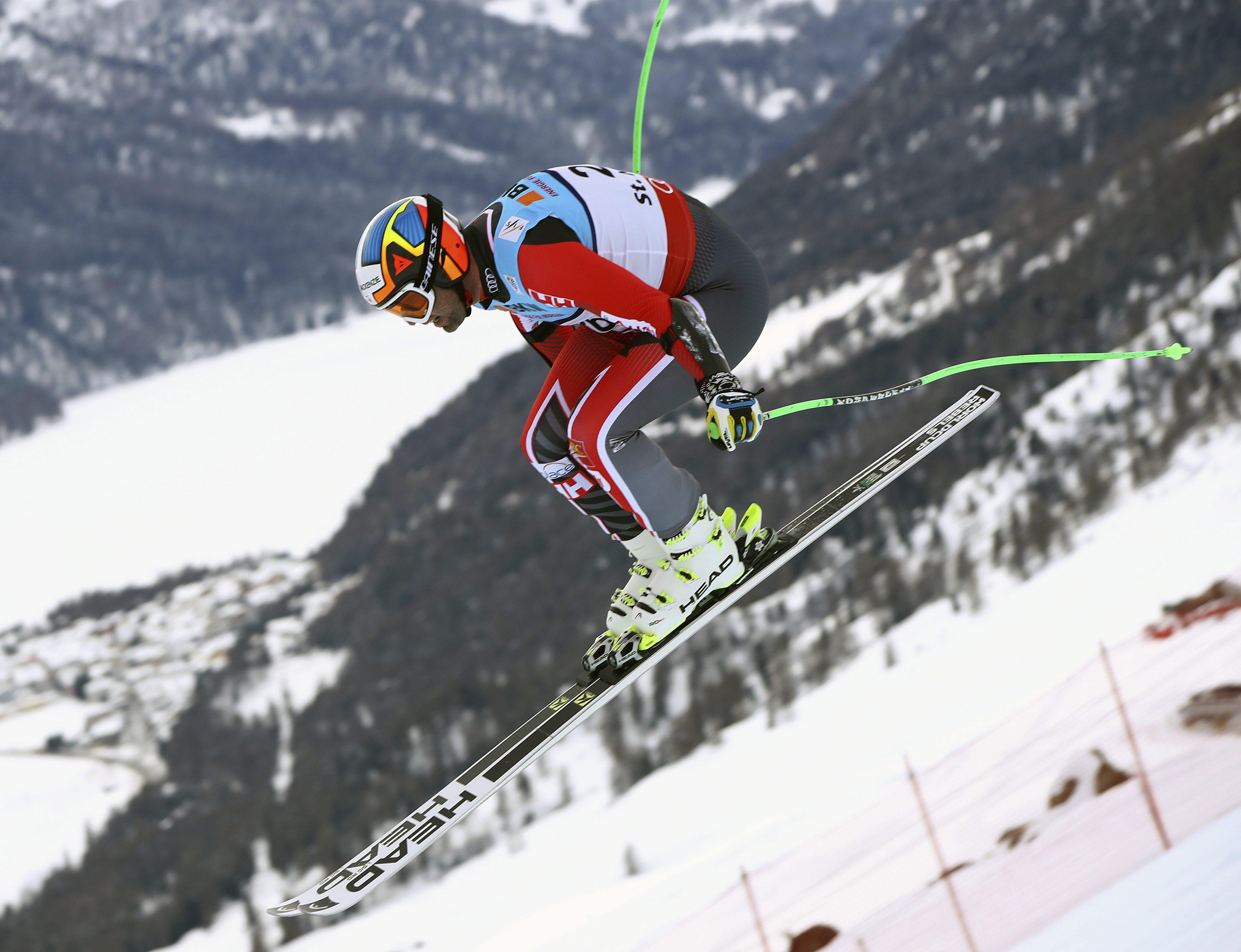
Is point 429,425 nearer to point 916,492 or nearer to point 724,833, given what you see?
point 916,492

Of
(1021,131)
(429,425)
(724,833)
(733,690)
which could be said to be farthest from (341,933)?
(1021,131)

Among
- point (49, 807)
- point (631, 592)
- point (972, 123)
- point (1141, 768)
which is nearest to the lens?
point (631, 592)

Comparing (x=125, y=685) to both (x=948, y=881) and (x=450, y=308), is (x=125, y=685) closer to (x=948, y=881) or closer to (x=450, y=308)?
(x=948, y=881)

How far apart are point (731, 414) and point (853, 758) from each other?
1529 centimetres

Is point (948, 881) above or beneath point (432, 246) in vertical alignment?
beneath

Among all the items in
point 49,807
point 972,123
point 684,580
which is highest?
point 972,123

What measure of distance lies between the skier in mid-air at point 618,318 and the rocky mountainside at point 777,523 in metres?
20.6

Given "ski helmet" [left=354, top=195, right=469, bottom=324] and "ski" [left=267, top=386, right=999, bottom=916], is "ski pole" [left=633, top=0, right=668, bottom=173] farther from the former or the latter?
"ski" [left=267, top=386, right=999, bottom=916]

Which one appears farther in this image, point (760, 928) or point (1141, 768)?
point (760, 928)

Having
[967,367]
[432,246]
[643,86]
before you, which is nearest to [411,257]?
[432,246]

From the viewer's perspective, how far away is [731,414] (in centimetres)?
440

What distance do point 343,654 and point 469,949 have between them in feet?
222

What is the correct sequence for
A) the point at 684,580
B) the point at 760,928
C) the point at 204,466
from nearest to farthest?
the point at 684,580 → the point at 760,928 → the point at 204,466

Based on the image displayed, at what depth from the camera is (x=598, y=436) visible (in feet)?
16.2
